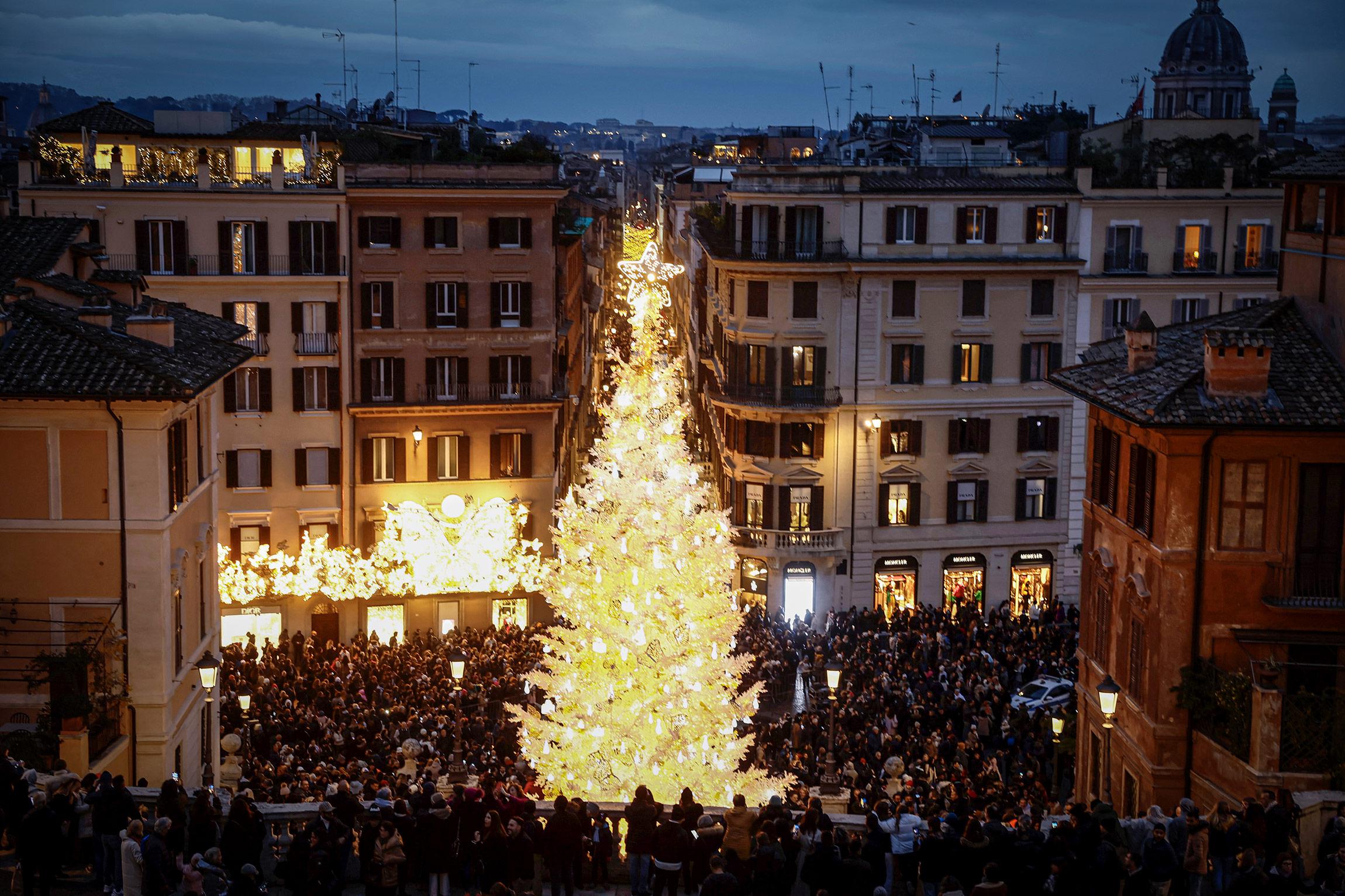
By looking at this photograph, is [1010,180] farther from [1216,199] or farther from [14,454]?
[14,454]

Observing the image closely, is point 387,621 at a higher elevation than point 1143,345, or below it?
below

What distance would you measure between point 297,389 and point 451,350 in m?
4.90

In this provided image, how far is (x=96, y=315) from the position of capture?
29.8 metres

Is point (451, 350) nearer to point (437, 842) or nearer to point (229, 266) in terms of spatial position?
point (229, 266)

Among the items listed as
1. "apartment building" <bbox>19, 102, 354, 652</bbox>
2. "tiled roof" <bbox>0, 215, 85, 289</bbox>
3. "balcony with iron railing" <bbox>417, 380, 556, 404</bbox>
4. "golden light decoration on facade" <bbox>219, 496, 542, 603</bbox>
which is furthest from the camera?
"balcony with iron railing" <bbox>417, 380, 556, 404</bbox>

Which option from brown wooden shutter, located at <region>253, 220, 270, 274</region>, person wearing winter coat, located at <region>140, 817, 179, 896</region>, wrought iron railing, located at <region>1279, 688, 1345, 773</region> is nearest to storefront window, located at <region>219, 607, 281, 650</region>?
brown wooden shutter, located at <region>253, 220, 270, 274</region>

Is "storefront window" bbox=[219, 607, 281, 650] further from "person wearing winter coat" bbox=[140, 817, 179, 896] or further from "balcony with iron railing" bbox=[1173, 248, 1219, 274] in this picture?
"balcony with iron railing" bbox=[1173, 248, 1219, 274]

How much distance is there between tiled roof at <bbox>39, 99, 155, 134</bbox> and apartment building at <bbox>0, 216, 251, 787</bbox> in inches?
863


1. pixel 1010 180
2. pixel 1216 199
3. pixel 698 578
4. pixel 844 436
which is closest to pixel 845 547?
pixel 844 436

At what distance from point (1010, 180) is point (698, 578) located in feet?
92.2

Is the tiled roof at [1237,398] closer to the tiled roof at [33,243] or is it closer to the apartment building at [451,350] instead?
the tiled roof at [33,243]

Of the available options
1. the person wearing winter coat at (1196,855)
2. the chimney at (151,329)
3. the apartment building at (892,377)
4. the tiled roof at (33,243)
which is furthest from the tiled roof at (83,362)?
the apartment building at (892,377)

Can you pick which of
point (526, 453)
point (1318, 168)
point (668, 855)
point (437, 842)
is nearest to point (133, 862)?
point (437, 842)

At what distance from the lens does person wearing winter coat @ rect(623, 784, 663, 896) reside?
20812mm
